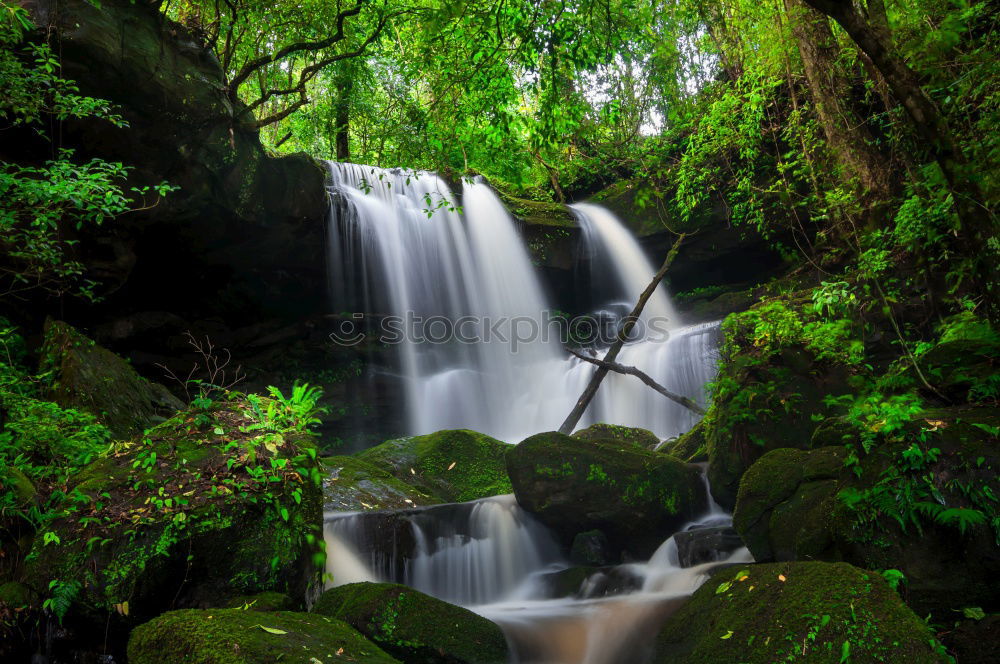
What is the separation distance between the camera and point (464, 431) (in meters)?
9.08

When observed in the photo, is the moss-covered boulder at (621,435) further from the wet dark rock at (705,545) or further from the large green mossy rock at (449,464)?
the wet dark rock at (705,545)

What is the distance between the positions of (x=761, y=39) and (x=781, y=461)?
18.1 ft

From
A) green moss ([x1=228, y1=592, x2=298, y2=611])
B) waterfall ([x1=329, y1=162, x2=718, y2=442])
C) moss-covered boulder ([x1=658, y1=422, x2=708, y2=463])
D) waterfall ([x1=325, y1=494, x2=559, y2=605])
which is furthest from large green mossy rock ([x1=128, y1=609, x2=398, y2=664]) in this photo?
waterfall ([x1=329, y1=162, x2=718, y2=442])

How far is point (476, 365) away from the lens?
577 inches

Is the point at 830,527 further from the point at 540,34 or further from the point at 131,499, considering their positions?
the point at 131,499

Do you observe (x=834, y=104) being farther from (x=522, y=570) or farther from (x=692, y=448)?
(x=522, y=570)

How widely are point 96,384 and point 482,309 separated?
905cm

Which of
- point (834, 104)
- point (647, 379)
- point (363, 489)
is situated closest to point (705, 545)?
point (647, 379)

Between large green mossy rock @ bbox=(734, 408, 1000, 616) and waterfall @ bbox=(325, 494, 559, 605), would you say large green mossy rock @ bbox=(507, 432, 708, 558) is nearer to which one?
waterfall @ bbox=(325, 494, 559, 605)

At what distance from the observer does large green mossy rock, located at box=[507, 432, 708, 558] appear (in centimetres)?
651

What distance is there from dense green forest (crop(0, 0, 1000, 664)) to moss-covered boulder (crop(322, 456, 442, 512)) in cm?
5

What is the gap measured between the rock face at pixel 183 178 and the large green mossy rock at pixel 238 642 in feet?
23.4

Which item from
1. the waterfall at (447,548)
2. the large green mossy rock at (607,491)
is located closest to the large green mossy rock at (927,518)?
the large green mossy rock at (607,491)

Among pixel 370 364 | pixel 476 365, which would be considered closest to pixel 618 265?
pixel 476 365
